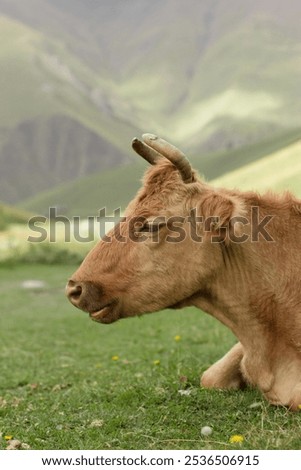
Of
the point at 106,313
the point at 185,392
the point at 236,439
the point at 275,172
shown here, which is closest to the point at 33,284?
the point at 185,392

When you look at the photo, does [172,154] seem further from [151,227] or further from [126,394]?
[126,394]

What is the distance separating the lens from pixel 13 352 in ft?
45.8

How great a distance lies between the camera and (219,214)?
6.04 metres

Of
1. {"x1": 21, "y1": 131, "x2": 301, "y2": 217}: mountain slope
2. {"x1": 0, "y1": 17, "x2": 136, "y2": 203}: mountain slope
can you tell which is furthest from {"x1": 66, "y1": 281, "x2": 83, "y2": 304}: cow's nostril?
{"x1": 0, "y1": 17, "x2": 136, "y2": 203}: mountain slope

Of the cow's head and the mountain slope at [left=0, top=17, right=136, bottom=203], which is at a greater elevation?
the mountain slope at [left=0, top=17, right=136, bottom=203]

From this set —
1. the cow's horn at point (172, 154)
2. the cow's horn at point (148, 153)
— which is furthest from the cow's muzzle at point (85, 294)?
the cow's horn at point (148, 153)

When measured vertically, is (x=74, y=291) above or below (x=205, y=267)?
below

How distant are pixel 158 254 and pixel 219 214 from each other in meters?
0.63

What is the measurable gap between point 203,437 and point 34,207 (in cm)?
12453

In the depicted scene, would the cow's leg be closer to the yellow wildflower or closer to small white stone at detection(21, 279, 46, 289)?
the yellow wildflower

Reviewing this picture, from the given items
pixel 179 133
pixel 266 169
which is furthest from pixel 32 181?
pixel 266 169

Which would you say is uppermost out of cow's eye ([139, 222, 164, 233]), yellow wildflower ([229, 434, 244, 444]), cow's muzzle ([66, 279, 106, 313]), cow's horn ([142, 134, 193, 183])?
cow's horn ([142, 134, 193, 183])

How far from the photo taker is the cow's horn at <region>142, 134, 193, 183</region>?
5995 millimetres

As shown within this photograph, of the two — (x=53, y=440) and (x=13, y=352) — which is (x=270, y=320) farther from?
(x=13, y=352)
